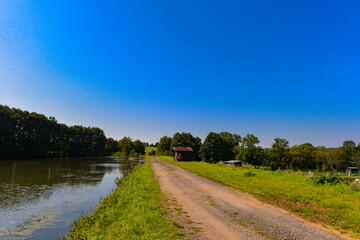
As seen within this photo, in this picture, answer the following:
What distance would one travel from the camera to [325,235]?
7.60 metres

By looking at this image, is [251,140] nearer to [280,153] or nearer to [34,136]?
[280,153]

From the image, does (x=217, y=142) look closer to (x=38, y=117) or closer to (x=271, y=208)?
(x=271, y=208)

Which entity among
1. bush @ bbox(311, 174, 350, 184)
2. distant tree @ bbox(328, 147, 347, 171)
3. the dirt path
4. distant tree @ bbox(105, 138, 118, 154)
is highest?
distant tree @ bbox(105, 138, 118, 154)

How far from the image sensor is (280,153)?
8588 cm

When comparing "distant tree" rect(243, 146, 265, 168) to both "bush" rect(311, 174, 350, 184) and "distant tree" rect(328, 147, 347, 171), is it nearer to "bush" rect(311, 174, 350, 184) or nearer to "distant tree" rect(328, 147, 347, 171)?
"distant tree" rect(328, 147, 347, 171)

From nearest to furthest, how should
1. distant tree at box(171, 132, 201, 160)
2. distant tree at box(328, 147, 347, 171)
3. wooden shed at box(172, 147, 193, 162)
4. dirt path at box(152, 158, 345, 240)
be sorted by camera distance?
dirt path at box(152, 158, 345, 240), wooden shed at box(172, 147, 193, 162), distant tree at box(328, 147, 347, 171), distant tree at box(171, 132, 201, 160)

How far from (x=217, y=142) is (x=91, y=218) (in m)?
61.2

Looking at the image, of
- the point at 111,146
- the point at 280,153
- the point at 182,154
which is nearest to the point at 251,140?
A: the point at 280,153

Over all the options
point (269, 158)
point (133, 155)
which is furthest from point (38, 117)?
point (269, 158)

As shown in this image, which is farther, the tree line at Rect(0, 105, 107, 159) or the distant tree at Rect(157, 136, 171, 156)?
the distant tree at Rect(157, 136, 171, 156)

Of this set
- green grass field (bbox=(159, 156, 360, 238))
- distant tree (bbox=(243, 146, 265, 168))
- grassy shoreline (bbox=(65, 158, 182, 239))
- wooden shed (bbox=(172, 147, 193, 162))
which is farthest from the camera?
distant tree (bbox=(243, 146, 265, 168))

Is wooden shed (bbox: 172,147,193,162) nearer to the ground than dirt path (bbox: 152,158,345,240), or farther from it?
farther from it

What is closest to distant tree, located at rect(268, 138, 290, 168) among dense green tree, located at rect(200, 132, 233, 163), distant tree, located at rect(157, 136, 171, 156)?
dense green tree, located at rect(200, 132, 233, 163)

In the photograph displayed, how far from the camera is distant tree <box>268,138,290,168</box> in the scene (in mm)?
84500
